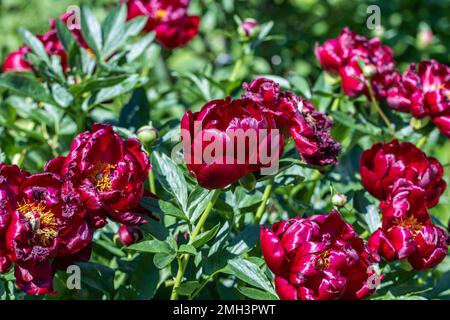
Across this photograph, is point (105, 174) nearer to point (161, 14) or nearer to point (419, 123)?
point (419, 123)

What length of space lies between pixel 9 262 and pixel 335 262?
0.40 meters

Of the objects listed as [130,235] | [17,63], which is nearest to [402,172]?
[130,235]

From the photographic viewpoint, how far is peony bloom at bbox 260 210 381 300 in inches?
36.1

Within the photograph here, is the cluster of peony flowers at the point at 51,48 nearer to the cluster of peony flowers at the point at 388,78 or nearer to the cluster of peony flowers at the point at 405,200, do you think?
the cluster of peony flowers at the point at 388,78

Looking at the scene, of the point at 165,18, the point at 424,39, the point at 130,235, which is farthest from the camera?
the point at 424,39

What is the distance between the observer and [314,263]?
0.92 m

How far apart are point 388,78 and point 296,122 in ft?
1.39

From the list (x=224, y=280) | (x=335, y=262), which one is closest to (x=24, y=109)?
(x=224, y=280)

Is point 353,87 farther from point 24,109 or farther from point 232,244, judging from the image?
point 24,109

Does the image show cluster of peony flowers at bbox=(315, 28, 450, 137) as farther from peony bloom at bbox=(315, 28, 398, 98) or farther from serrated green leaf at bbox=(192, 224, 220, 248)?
serrated green leaf at bbox=(192, 224, 220, 248)

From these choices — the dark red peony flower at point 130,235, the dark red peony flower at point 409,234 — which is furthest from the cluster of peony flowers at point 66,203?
the dark red peony flower at point 409,234

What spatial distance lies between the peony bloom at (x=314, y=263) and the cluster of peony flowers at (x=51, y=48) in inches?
27.1

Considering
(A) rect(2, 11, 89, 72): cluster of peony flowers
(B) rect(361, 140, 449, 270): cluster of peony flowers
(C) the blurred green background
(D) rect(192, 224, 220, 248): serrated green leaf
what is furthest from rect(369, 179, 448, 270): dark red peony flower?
(C) the blurred green background
